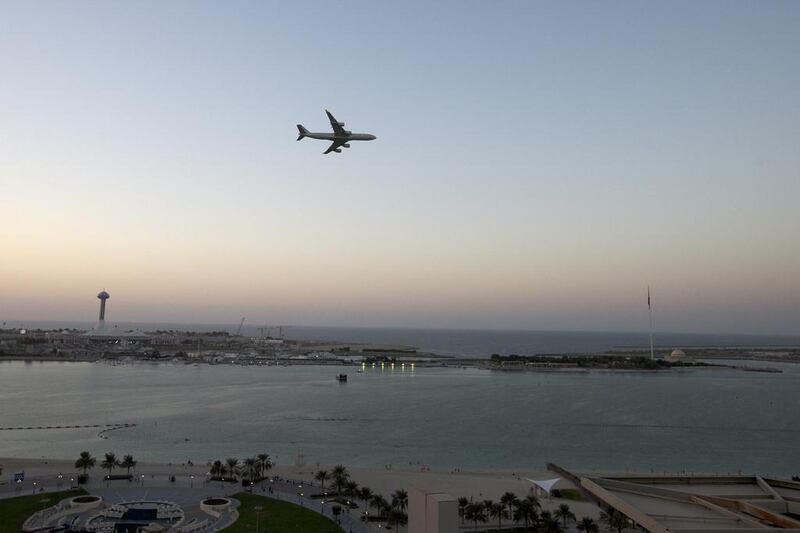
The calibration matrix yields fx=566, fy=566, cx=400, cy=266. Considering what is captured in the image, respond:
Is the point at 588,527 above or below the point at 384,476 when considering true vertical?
A: above

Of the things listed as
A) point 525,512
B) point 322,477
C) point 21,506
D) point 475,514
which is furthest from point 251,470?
point 525,512

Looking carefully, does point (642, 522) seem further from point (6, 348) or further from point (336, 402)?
point (6, 348)

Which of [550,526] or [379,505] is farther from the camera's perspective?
[379,505]

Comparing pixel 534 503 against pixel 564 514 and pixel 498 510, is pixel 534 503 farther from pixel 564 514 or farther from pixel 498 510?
pixel 498 510

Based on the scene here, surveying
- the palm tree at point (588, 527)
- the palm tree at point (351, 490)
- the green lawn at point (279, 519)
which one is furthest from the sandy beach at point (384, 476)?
the palm tree at point (588, 527)

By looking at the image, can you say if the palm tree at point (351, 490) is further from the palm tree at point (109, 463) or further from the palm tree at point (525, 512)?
the palm tree at point (109, 463)

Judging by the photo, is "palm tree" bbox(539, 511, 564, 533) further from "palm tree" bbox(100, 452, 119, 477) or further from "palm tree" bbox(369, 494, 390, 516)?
"palm tree" bbox(100, 452, 119, 477)
